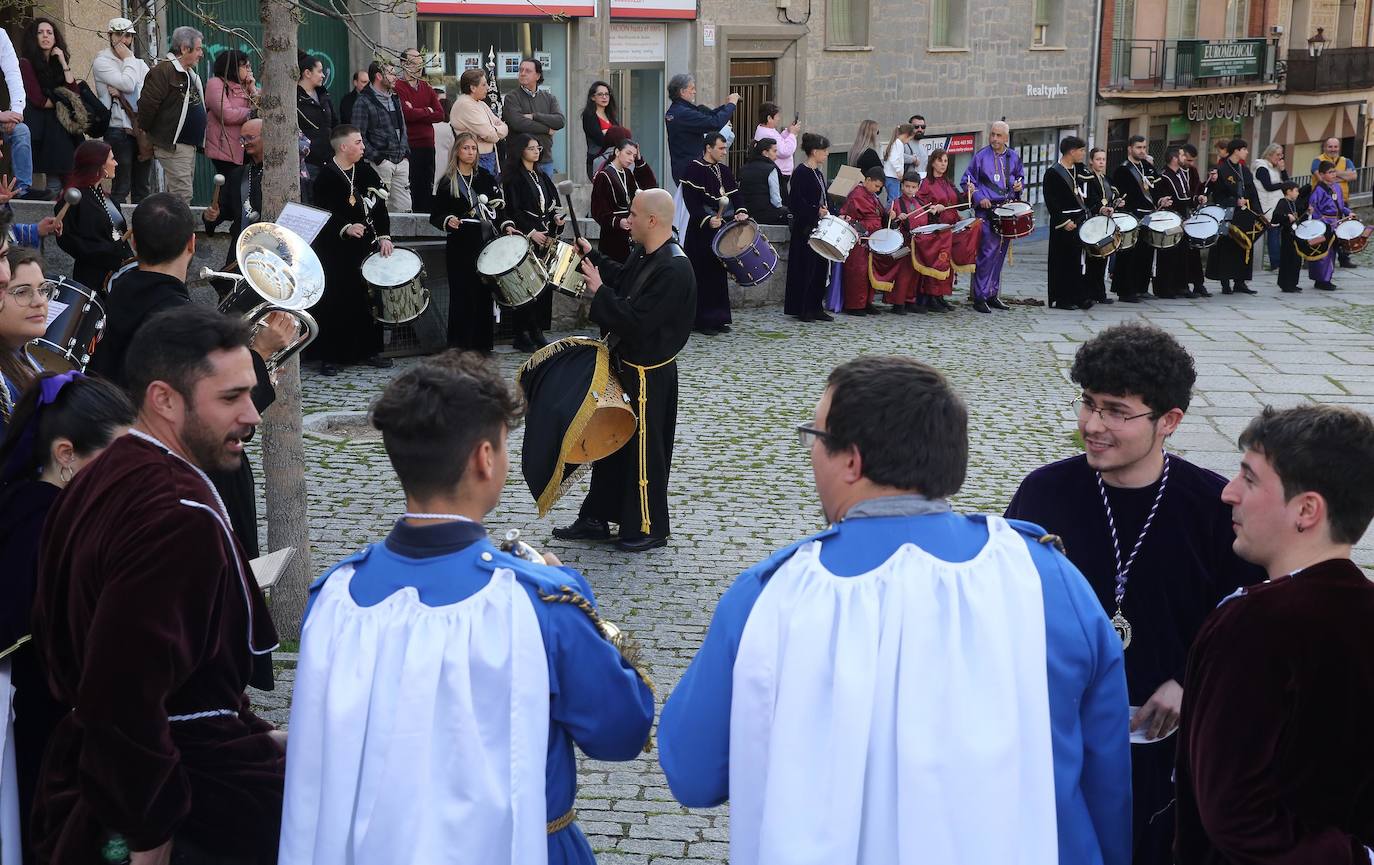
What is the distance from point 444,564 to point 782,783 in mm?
702

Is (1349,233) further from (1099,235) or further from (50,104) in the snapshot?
(50,104)

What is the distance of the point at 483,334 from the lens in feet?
40.7

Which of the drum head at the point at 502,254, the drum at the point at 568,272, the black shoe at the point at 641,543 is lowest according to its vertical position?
the black shoe at the point at 641,543

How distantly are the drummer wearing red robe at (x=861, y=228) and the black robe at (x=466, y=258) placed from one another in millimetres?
4857

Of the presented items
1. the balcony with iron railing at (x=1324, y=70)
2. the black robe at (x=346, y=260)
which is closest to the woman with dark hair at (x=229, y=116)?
the black robe at (x=346, y=260)

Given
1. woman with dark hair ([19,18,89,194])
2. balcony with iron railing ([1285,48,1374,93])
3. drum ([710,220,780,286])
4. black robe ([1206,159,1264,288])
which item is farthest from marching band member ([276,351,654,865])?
balcony with iron railing ([1285,48,1374,93])

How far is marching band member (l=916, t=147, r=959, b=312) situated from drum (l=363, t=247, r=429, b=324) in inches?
268

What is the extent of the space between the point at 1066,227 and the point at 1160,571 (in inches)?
550

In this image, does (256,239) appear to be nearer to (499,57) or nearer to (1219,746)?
(1219,746)

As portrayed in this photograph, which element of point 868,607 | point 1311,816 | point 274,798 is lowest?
point 274,798

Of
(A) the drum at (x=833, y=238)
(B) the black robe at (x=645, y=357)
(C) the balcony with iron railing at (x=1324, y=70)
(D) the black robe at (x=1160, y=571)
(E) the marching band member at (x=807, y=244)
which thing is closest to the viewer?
(D) the black robe at (x=1160, y=571)

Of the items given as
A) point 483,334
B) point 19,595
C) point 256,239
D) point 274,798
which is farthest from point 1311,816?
point 483,334

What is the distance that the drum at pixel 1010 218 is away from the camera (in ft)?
54.1

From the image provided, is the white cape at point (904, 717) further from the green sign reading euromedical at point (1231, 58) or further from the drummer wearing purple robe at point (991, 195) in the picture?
the green sign reading euromedical at point (1231, 58)
